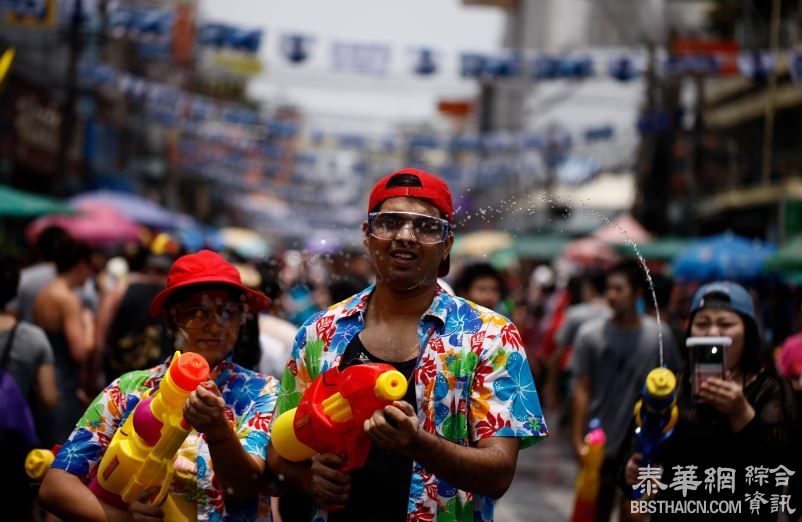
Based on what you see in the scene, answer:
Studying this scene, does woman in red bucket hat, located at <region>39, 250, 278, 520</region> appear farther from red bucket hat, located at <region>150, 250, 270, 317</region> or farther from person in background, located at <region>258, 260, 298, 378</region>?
person in background, located at <region>258, 260, 298, 378</region>

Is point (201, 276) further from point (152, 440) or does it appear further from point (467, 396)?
point (467, 396)

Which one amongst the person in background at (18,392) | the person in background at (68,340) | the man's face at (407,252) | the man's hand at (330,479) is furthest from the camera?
the person in background at (68,340)

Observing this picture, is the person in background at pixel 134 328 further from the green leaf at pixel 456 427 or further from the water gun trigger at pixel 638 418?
the green leaf at pixel 456 427

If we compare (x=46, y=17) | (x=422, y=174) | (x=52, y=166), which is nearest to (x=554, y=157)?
(x=52, y=166)

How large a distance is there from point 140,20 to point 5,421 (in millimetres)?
13674

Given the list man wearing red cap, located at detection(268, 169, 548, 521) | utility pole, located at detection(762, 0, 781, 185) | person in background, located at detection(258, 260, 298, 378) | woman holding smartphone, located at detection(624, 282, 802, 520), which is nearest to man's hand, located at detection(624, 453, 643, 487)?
woman holding smartphone, located at detection(624, 282, 802, 520)

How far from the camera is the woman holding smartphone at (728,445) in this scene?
4.32 metres

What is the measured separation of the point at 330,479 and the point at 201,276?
0.98 m

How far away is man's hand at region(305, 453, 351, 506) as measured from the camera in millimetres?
2982

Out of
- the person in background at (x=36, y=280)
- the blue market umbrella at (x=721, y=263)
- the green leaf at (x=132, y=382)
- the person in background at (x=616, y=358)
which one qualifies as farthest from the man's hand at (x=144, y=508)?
the blue market umbrella at (x=721, y=263)

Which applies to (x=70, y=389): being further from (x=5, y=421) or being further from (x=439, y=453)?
(x=439, y=453)

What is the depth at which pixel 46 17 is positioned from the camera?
15.7 metres

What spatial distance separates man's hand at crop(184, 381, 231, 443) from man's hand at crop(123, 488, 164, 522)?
350mm

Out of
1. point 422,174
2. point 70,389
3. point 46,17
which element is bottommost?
point 70,389
